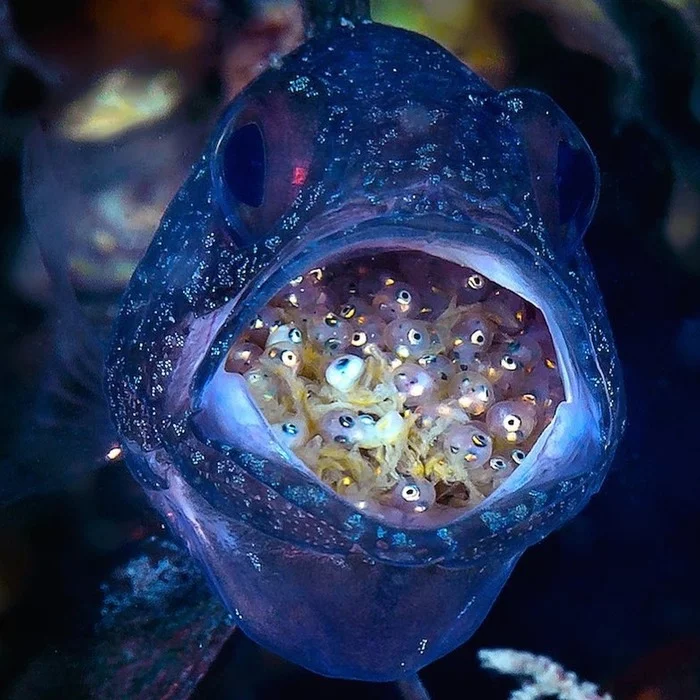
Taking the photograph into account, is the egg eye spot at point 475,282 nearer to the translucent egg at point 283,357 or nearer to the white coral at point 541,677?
the translucent egg at point 283,357

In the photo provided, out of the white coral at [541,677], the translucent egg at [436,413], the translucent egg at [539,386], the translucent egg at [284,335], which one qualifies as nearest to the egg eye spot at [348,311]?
the translucent egg at [284,335]

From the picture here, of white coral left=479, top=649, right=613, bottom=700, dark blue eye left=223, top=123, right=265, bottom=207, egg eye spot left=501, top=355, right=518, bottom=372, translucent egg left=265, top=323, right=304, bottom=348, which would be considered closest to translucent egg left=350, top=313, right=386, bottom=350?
translucent egg left=265, top=323, right=304, bottom=348

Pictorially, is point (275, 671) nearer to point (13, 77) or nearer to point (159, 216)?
point (159, 216)

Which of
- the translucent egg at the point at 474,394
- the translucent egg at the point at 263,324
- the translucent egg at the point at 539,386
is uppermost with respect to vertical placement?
the translucent egg at the point at 263,324

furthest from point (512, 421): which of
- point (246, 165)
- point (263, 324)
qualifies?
point (246, 165)

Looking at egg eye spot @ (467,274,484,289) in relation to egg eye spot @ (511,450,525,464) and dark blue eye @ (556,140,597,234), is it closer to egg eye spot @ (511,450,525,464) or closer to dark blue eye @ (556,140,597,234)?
dark blue eye @ (556,140,597,234)

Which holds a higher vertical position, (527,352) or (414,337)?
(414,337)

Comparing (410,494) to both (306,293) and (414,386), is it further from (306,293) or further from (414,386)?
(306,293)
